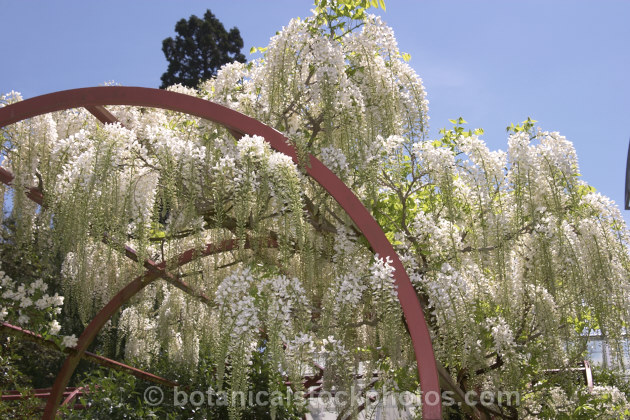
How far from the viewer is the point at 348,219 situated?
347cm

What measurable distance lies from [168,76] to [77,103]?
12.8 metres

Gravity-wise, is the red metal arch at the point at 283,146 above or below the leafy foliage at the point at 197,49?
below

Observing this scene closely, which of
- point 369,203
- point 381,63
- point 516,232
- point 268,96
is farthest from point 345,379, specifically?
point 381,63

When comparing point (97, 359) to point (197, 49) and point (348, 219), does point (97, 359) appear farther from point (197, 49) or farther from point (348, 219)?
point (197, 49)
